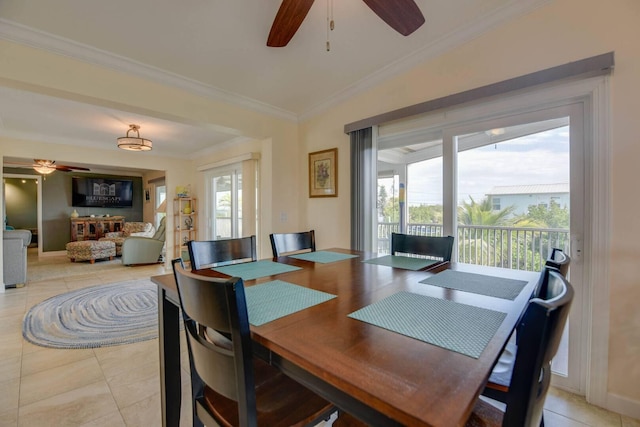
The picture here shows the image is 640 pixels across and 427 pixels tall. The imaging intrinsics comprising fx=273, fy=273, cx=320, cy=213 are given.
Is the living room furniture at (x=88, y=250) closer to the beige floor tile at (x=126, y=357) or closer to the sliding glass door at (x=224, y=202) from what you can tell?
the sliding glass door at (x=224, y=202)

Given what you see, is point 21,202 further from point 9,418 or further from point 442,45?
point 442,45

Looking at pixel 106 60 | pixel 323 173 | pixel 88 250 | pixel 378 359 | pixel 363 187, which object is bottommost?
pixel 88 250

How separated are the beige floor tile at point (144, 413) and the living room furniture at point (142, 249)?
460cm

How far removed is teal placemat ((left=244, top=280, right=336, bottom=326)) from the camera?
0.87 metres

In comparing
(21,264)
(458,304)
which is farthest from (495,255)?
(21,264)

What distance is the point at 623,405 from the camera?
5.00ft

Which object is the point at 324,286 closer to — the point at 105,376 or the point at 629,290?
the point at 629,290

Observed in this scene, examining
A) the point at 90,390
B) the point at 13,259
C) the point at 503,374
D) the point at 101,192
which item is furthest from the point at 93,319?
the point at 101,192

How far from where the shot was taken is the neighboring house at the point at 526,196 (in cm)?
186

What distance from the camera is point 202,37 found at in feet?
6.57

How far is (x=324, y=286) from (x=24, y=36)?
253cm

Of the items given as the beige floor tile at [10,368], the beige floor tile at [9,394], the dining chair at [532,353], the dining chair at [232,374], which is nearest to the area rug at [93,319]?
the beige floor tile at [10,368]

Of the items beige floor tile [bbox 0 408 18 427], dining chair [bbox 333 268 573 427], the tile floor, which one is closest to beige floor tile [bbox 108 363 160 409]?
the tile floor

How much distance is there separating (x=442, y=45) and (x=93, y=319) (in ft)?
13.7
